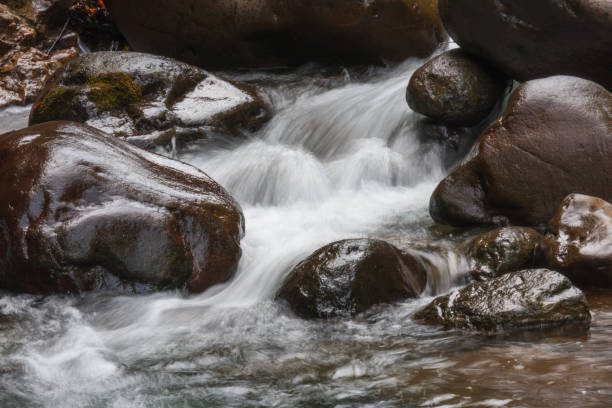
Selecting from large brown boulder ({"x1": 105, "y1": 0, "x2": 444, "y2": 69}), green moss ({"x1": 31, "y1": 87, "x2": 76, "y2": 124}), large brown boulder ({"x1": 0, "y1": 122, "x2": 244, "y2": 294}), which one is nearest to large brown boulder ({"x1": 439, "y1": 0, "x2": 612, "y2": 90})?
large brown boulder ({"x1": 105, "y1": 0, "x2": 444, "y2": 69})

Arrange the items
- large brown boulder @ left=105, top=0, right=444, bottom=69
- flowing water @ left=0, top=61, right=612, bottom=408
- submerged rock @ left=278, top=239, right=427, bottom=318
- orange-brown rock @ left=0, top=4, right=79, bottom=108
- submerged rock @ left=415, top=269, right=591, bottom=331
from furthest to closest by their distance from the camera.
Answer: orange-brown rock @ left=0, top=4, right=79, bottom=108 < large brown boulder @ left=105, top=0, right=444, bottom=69 < submerged rock @ left=278, top=239, right=427, bottom=318 < submerged rock @ left=415, top=269, right=591, bottom=331 < flowing water @ left=0, top=61, right=612, bottom=408

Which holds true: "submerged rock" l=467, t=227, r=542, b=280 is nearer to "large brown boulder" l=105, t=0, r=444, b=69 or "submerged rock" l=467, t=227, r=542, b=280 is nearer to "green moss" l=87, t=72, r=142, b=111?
"green moss" l=87, t=72, r=142, b=111

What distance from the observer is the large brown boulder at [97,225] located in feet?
15.2

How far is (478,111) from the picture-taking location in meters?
7.09

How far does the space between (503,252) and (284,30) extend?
5525 millimetres

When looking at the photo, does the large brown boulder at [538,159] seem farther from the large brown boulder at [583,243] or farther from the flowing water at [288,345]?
the large brown boulder at [583,243]

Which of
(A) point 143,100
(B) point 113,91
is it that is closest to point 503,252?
(A) point 143,100

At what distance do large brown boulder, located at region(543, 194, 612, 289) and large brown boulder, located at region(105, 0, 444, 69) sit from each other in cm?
501

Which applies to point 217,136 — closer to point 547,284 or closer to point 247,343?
point 247,343

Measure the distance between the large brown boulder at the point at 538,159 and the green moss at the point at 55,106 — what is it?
4.34 m

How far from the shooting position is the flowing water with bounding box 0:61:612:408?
3.27 m

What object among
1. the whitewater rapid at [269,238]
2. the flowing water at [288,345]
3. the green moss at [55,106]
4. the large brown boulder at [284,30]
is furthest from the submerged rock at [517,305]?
the large brown boulder at [284,30]

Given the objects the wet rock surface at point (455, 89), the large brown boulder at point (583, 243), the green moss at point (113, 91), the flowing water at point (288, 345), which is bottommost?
the flowing water at point (288, 345)

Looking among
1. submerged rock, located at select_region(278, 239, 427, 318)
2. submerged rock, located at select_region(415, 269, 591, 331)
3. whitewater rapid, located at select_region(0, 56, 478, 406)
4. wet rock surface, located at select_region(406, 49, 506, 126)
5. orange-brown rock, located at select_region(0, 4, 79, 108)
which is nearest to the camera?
whitewater rapid, located at select_region(0, 56, 478, 406)
